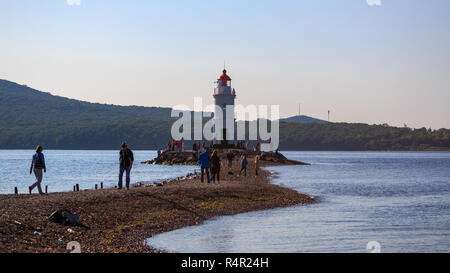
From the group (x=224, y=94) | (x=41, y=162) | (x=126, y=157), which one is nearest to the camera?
(x=41, y=162)

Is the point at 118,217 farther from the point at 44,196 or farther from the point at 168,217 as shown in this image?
the point at 44,196

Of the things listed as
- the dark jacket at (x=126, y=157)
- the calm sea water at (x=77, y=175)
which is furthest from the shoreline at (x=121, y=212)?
the calm sea water at (x=77, y=175)

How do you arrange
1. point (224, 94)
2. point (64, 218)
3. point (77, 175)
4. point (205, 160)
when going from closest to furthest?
1. point (64, 218)
2. point (205, 160)
3. point (77, 175)
4. point (224, 94)

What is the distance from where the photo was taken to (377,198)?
3234cm

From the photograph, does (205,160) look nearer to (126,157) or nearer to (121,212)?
(126,157)

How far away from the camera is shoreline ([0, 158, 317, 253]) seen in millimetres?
14625

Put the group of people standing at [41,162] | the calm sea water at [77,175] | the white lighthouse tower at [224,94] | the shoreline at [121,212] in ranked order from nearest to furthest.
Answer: the shoreline at [121,212]
the group of people standing at [41,162]
the calm sea water at [77,175]
the white lighthouse tower at [224,94]

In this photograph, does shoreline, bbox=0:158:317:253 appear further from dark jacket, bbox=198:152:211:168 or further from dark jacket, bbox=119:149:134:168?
dark jacket, bbox=198:152:211:168

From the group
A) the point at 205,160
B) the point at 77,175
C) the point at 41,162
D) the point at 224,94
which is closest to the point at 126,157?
the point at 41,162

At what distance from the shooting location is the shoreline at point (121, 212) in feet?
48.0

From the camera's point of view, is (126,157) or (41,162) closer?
(41,162)

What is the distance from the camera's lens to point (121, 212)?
66.6 feet

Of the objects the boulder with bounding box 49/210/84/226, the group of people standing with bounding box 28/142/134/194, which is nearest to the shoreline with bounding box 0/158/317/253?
the boulder with bounding box 49/210/84/226

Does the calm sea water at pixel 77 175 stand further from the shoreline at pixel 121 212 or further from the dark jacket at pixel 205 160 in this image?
the shoreline at pixel 121 212
